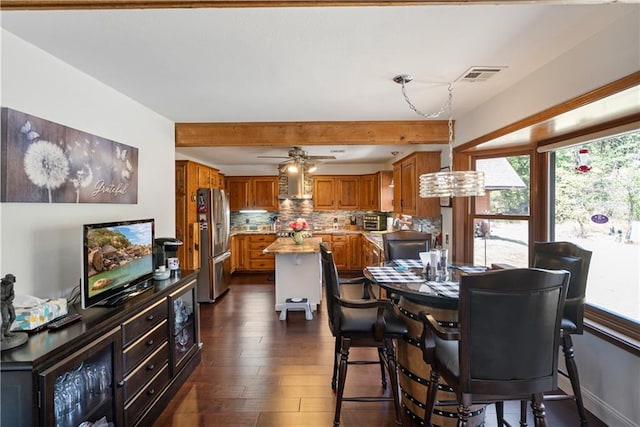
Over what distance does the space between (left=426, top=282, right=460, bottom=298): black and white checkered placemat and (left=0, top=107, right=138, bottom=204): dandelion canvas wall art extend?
2450 mm

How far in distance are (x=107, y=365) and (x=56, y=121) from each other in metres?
1.54

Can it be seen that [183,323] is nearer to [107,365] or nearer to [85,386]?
[107,365]

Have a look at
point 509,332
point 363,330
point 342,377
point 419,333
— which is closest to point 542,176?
point 419,333

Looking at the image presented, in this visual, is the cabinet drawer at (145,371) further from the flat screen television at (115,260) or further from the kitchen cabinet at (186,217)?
the kitchen cabinet at (186,217)

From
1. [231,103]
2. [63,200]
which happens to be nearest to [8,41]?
[63,200]

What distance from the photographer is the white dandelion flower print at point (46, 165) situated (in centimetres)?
182

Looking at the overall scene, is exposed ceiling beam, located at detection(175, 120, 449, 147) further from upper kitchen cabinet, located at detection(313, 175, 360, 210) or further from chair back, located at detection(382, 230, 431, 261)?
upper kitchen cabinet, located at detection(313, 175, 360, 210)

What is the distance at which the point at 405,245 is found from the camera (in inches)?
134

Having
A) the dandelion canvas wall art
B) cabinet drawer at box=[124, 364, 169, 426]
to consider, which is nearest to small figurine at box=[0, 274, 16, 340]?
the dandelion canvas wall art

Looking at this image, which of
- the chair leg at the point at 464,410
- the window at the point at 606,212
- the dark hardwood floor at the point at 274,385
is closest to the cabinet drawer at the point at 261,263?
the dark hardwood floor at the point at 274,385

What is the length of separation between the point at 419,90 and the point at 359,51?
35.5 inches

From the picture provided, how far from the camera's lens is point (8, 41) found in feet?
5.77

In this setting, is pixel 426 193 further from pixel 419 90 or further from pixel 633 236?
pixel 633 236

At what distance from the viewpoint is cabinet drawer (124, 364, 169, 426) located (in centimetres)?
196
